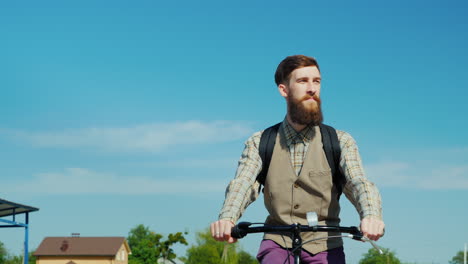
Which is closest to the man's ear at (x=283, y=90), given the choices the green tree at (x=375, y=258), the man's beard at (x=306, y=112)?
the man's beard at (x=306, y=112)

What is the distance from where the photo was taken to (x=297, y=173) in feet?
14.5

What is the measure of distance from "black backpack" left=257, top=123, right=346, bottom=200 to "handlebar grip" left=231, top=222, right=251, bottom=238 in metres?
0.66

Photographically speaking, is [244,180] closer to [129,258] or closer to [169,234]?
[169,234]

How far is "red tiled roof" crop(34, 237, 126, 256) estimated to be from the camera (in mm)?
84750

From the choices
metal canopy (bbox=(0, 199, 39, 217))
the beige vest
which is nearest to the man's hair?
the beige vest

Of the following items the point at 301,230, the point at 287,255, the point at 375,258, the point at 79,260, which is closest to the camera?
the point at 301,230

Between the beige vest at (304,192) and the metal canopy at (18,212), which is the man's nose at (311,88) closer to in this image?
the beige vest at (304,192)

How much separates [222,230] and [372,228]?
36.8 inches

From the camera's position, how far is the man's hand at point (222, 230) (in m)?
3.98

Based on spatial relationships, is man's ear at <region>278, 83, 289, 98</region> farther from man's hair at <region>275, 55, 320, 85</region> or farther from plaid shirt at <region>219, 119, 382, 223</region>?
plaid shirt at <region>219, 119, 382, 223</region>

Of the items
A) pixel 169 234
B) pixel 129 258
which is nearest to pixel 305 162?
pixel 169 234

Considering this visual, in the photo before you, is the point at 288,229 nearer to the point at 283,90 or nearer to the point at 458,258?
the point at 283,90

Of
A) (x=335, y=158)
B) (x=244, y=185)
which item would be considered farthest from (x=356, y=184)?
(x=244, y=185)

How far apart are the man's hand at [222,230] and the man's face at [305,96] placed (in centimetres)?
100
